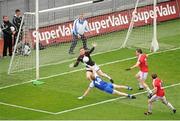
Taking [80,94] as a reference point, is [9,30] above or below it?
above

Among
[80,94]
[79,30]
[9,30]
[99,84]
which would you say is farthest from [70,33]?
[99,84]

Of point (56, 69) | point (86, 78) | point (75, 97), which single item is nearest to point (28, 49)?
point (56, 69)

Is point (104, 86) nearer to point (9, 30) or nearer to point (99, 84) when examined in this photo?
point (99, 84)

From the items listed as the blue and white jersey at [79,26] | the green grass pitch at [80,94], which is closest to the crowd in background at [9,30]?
the green grass pitch at [80,94]

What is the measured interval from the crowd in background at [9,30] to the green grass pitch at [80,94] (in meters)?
0.80

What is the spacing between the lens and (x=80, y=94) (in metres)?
30.7

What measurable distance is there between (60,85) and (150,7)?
1155cm

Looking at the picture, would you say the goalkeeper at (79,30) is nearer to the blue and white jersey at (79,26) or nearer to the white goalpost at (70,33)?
the blue and white jersey at (79,26)

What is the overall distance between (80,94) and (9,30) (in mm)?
7916

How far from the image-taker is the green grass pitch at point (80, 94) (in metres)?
27.9

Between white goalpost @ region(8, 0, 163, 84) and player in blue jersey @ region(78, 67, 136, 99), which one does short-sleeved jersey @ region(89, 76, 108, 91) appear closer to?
player in blue jersey @ region(78, 67, 136, 99)

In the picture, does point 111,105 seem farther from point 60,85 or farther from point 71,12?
point 71,12

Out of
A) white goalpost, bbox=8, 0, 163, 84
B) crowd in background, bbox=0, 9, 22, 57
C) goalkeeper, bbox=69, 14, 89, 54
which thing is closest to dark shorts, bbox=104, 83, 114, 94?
white goalpost, bbox=8, 0, 163, 84

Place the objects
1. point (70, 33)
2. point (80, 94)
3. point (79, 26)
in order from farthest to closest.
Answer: point (70, 33) < point (79, 26) < point (80, 94)
